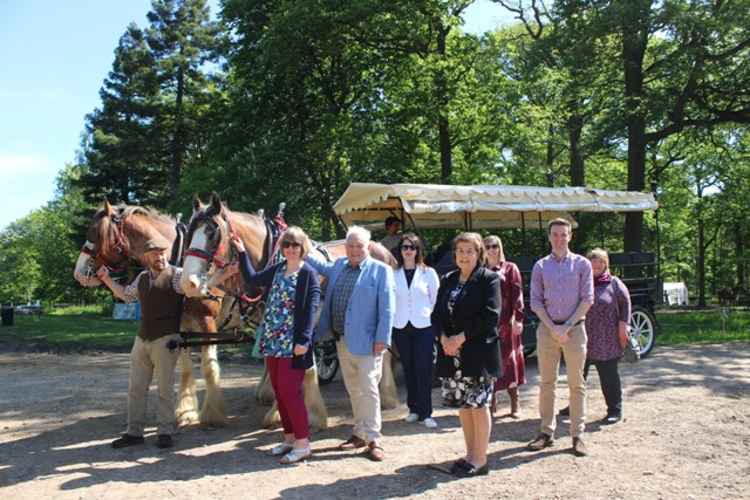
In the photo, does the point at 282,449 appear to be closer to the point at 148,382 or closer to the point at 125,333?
the point at 148,382

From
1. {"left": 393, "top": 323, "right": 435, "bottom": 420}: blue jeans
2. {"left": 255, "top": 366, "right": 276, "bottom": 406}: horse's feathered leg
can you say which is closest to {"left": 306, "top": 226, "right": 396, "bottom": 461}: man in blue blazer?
{"left": 393, "top": 323, "right": 435, "bottom": 420}: blue jeans

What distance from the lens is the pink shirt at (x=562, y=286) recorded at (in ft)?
17.4

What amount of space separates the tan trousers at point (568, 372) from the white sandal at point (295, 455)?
79.0 inches

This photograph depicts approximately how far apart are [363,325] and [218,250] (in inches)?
57.1

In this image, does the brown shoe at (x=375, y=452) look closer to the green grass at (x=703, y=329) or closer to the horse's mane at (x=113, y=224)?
the horse's mane at (x=113, y=224)

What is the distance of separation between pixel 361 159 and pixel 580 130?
8248 mm

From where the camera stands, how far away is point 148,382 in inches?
227

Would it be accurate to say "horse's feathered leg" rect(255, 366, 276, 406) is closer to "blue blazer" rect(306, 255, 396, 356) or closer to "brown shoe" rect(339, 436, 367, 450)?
"brown shoe" rect(339, 436, 367, 450)

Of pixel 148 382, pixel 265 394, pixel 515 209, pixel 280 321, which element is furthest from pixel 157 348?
pixel 515 209

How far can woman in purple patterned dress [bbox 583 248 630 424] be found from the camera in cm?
616

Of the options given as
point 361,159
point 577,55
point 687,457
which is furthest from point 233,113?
point 687,457

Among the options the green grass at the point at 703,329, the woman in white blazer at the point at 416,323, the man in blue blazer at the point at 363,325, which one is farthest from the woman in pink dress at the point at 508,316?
the green grass at the point at 703,329

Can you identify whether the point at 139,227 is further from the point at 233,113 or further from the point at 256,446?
the point at 233,113

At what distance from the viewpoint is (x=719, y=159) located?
28.5 m
